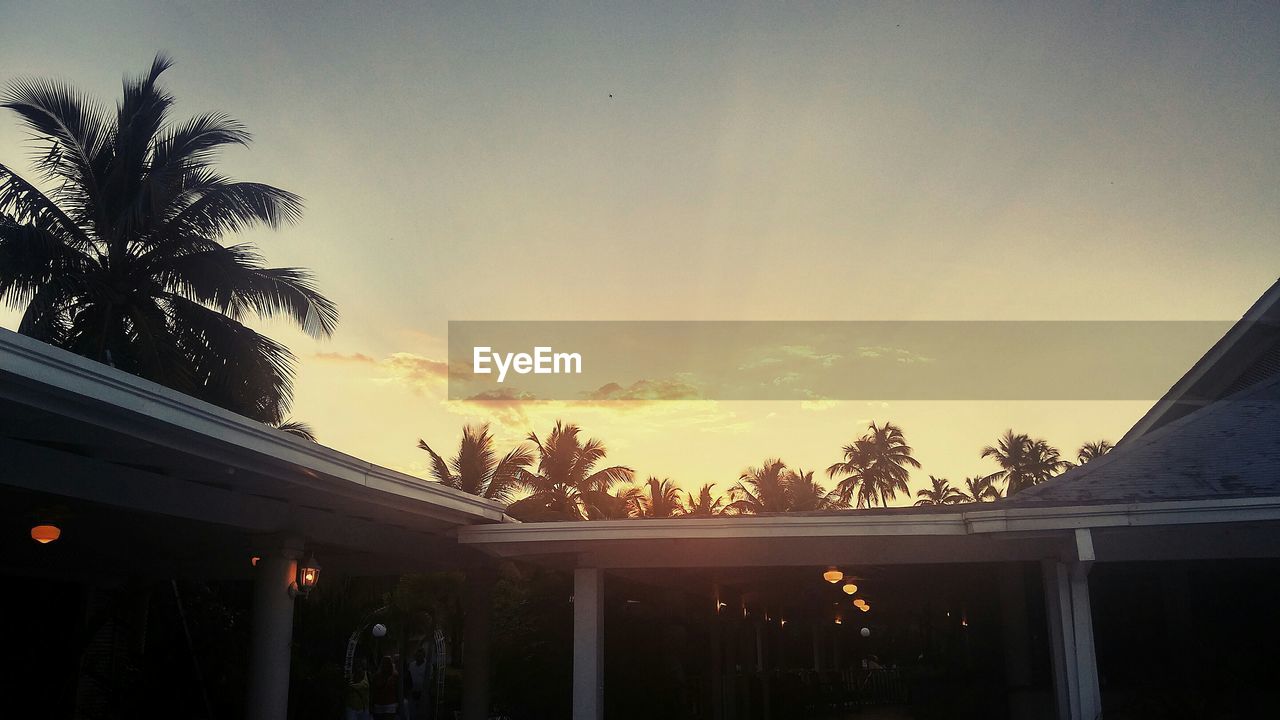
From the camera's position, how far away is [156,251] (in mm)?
15711

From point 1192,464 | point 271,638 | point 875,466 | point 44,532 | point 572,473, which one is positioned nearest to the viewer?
point 44,532

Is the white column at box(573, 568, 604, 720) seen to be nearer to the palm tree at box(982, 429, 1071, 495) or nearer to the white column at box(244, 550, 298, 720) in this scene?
the white column at box(244, 550, 298, 720)

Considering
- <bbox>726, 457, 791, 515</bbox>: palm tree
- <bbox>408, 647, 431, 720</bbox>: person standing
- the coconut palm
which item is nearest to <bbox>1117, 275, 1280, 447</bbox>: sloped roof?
<bbox>408, 647, 431, 720</bbox>: person standing

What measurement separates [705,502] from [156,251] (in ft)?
118

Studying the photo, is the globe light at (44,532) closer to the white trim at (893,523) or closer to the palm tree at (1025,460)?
the white trim at (893,523)

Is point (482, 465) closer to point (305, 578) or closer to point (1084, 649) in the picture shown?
point (305, 578)

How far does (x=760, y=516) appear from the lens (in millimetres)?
9383

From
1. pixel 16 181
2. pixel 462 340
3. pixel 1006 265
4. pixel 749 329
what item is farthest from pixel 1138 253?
pixel 16 181

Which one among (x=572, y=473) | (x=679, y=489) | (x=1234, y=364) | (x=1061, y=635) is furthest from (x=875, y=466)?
(x=1061, y=635)

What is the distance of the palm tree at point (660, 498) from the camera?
45.1 m

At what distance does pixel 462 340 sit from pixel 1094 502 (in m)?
11.1

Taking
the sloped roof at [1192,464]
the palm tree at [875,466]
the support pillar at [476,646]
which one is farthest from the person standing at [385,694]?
the palm tree at [875,466]

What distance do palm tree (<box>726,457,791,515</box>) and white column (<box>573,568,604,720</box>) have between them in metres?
42.3

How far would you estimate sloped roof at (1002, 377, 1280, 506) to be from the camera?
382 inches
